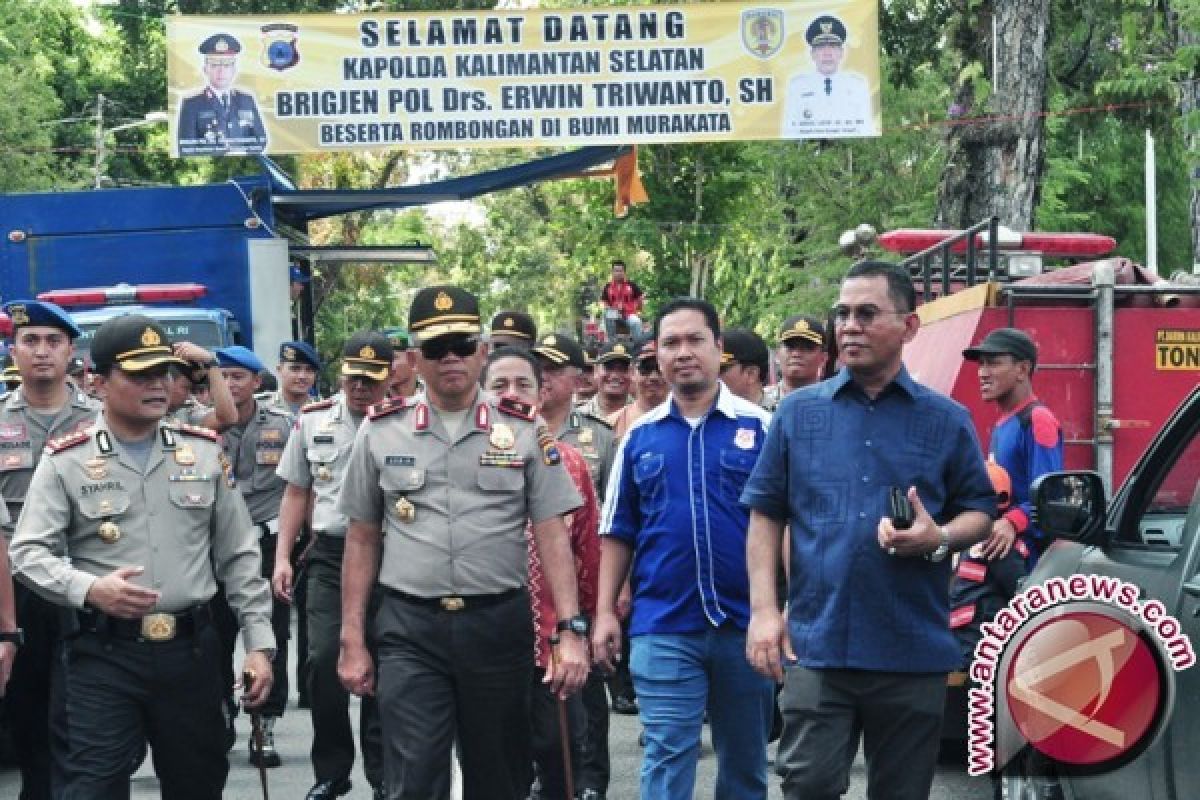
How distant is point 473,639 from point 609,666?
2.43ft

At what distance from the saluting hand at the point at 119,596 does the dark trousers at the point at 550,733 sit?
1867 millimetres

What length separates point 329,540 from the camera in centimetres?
986

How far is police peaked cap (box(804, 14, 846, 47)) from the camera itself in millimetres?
22094

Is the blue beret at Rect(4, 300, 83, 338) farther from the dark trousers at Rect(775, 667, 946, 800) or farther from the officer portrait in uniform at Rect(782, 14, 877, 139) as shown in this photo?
the officer portrait in uniform at Rect(782, 14, 877, 139)

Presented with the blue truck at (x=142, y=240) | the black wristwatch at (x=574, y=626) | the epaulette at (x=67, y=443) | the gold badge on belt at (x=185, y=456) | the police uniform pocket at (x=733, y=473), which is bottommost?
the black wristwatch at (x=574, y=626)

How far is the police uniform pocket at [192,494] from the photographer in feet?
23.8

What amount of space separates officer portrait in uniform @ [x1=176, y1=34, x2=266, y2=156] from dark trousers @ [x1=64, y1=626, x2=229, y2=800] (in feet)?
51.0

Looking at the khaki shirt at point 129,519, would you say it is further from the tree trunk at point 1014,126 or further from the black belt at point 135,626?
the tree trunk at point 1014,126

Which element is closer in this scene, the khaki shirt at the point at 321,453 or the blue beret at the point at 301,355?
the khaki shirt at the point at 321,453

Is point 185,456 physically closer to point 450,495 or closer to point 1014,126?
point 450,495

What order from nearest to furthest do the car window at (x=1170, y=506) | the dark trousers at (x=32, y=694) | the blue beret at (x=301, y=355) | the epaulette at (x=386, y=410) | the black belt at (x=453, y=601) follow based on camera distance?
the car window at (x=1170, y=506)
the black belt at (x=453, y=601)
the epaulette at (x=386, y=410)
the dark trousers at (x=32, y=694)
the blue beret at (x=301, y=355)

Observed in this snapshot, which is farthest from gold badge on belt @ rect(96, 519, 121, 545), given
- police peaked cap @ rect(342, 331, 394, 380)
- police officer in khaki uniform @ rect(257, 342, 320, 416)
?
Answer: police officer in khaki uniform @ rect(257, 342, 320, 416)

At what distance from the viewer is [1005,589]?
9.38 meters

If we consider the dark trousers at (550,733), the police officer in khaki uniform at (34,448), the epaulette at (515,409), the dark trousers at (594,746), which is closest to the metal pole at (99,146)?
the police officer in khaki uniform at (34,448)
